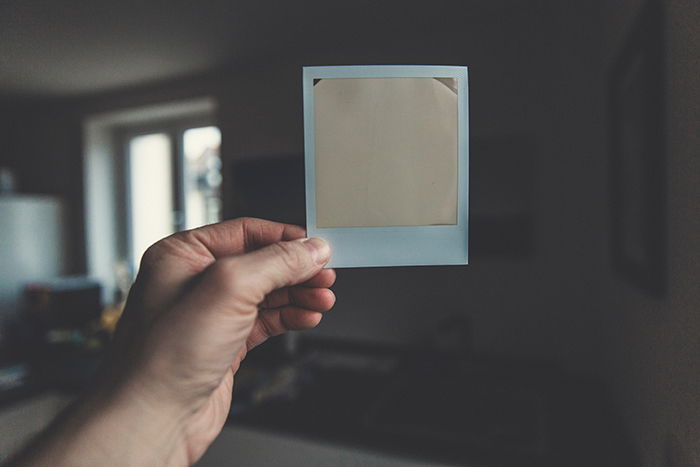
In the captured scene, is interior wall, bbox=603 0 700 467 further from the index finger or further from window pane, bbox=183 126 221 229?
window pane, bbox=183 126 221 229

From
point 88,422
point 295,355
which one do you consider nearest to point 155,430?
point 88,422

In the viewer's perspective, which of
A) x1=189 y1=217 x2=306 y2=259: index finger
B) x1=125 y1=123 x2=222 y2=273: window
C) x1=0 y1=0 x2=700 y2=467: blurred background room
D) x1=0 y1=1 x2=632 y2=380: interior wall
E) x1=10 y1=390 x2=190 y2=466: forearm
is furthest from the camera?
x1=125 y1=123 x2=222 y2=273: window

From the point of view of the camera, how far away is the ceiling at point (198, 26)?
1.24 meters

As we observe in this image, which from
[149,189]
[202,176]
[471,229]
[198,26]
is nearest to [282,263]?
[471,229]

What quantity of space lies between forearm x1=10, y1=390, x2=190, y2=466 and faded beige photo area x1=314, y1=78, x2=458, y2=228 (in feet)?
0.71

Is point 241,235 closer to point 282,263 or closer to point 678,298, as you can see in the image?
point 282,263

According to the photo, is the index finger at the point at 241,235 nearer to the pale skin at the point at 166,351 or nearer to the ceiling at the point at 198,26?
the pale skin at the point at 166,351

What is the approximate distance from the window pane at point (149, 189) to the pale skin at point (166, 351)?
5.61ft

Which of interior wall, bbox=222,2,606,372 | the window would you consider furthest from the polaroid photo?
the window

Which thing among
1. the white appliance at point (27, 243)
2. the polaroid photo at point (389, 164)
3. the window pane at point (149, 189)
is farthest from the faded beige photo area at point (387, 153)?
the white appliance at point (27, 243)

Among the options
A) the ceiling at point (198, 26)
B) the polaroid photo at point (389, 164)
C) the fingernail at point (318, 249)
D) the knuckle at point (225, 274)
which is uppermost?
the ceiling at point (198, 26)

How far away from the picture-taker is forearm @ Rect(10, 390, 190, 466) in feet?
0.99

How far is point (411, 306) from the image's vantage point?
143 centimetres

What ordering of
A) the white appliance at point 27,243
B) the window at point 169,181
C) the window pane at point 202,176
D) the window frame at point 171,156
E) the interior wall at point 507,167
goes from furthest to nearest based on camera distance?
1. the white appliance at point 27,243
2. the window frame at point 171,156
3. the window at point 169,181
4. the window pane at point 202,176
5. the interior wall at point 507,167
